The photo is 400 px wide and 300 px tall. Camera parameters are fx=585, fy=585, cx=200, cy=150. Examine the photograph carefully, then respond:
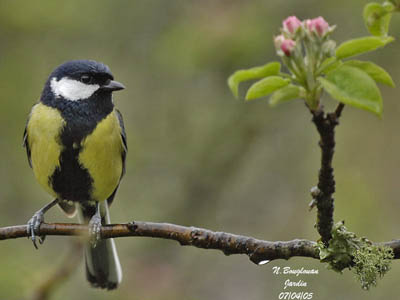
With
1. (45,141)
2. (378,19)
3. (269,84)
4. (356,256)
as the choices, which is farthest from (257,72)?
(45,141)

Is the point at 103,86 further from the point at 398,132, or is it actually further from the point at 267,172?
the point at 398,132

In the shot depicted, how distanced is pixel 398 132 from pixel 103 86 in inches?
145

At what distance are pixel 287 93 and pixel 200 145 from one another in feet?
13.0

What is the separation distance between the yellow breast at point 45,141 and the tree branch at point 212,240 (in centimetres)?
104

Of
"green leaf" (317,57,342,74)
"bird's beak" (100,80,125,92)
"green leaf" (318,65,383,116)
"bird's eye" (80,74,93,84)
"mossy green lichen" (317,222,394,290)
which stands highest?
"bird's eye" (80,74,93,84)

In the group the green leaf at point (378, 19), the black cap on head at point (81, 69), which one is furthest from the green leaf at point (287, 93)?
the black cap on head at point (81, 69)

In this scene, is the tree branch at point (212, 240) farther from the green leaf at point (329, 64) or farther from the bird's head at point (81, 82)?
the bird's head at point (81, 82)

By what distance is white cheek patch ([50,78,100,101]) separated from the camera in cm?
404

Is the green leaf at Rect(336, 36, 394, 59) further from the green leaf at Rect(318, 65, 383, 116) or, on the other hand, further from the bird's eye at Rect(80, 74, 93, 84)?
the bird's eye at Rect(80, 74, 93, 84)

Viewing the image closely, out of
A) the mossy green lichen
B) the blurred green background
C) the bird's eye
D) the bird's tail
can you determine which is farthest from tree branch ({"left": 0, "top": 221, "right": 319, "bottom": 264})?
the blurred green background

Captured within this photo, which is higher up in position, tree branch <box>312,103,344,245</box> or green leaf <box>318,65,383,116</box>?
green leaf <box>318,65,383,116</box>

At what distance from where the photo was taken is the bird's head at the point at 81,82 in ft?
13.3

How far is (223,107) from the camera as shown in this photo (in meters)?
5.66

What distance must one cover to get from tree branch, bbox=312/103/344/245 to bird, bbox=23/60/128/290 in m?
1.93
